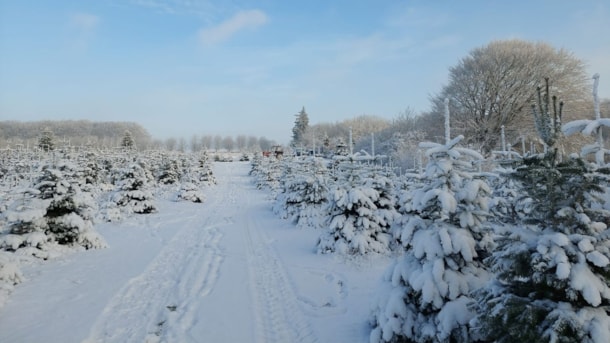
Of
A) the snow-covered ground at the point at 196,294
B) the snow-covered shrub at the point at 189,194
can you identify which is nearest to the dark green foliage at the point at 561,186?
the snow-covered ground at the point at 196,294

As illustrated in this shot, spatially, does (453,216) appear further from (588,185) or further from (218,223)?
(218,223)

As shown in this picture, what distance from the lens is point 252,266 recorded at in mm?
8148

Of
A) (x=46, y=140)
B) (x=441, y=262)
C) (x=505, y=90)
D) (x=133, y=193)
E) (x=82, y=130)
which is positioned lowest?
(x=133, y=193)

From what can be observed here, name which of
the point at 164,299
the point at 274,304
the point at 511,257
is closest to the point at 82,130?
the point at 164,299

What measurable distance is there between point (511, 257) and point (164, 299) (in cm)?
548

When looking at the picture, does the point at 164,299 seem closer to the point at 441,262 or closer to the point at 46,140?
the point at 441,262

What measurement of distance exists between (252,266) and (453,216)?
5284mm

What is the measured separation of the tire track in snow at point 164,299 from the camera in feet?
16.2

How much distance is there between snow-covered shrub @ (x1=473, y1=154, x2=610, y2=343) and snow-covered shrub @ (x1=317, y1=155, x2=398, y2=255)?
532 cm

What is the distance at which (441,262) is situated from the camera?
373cm

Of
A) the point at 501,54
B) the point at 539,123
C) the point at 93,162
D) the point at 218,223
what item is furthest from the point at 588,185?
the point at 93,162

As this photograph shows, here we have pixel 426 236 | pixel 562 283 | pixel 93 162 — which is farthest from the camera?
pixel 93 162

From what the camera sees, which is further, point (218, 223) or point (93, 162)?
point (93, 162)

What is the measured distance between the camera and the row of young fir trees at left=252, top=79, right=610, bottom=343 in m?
2.52
